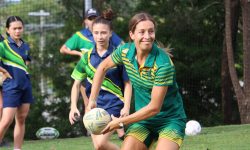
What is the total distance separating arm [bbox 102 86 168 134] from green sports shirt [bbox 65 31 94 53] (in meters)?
5.54

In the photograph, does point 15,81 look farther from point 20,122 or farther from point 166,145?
point 166,145

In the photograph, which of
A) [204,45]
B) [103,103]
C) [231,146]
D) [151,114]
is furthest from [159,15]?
[151,114]

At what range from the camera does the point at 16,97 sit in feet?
32.1

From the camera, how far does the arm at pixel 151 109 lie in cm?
610

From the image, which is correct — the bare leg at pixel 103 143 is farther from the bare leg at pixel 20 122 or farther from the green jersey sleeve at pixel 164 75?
the bare leg at pixel 20 122

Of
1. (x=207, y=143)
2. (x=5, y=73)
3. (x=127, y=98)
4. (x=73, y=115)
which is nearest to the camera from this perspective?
(x=73, y=115)

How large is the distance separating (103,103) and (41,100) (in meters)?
12.2

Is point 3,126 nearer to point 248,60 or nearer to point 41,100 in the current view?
point 248,60

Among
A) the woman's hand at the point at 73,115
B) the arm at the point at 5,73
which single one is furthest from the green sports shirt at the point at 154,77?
the arm at the point at 5,73

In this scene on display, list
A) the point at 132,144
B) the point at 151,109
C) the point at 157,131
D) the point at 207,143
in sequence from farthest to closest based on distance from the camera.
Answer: the point at 207,143 → the point at 157,131 → the point at 132,144 → the point at 151,109

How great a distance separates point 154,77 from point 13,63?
4120 millimetres

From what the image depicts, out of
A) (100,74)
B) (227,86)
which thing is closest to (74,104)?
(100,74)

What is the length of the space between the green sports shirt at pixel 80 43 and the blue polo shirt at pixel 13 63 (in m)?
1.86

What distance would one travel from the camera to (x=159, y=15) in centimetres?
1975
